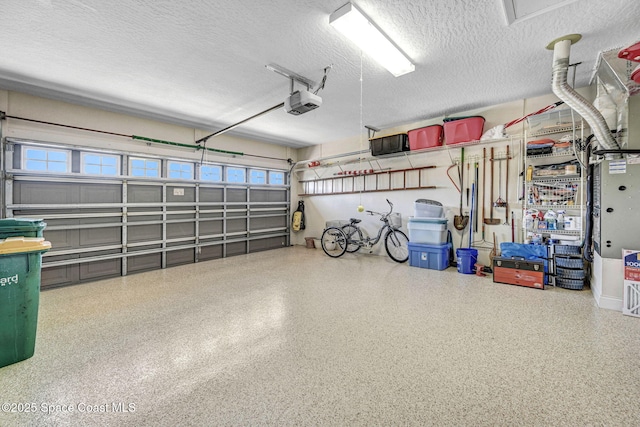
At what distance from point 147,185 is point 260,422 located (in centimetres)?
465

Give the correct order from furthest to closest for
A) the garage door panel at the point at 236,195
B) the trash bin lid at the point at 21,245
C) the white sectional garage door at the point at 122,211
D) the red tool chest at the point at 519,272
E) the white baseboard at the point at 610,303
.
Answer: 1. the garage door panel at the point at 236,195
2. the white sectional garage door at the point at 122,211
3. the red tool chest at the point at 519,272
4. the white baseboard at the point at 610,303
5. the trash bin lid at the point at 21,245

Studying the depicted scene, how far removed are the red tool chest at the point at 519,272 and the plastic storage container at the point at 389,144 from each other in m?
2.55

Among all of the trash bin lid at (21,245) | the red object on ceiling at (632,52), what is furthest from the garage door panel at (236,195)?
the red object on ceiling at (632,52)

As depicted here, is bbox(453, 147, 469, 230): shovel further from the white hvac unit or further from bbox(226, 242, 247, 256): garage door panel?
bbox(226, 242, 247, 256): garage door panel

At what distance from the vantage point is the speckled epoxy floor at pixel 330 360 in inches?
54.6

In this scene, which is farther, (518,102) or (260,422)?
(518,102)

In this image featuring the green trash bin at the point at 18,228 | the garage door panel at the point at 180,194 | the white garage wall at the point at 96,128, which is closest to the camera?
the green trash bin at the point at 18,228

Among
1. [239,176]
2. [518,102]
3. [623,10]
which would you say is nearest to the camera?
[623,10]

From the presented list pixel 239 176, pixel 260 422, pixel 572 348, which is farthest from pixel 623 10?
pixel 239 176

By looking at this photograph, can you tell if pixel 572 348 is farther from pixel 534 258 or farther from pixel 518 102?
pixel 518 102

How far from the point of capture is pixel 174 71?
3.10m

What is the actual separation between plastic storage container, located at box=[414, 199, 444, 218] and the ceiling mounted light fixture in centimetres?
248

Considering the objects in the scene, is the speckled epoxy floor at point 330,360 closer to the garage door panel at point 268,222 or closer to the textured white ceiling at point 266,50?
the textured white ceiling at point 266,50

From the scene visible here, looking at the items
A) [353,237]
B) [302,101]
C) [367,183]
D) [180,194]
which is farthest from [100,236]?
[367,183]
